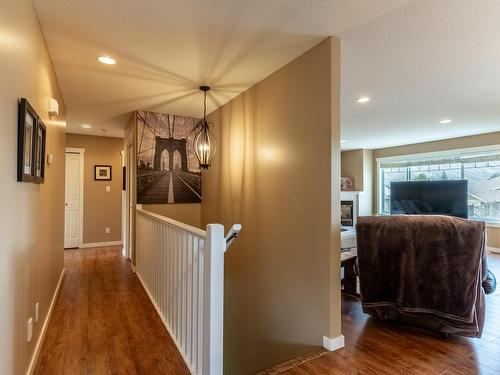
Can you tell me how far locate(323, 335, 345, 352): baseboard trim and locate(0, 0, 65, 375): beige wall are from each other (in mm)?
1914

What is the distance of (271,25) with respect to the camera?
2064 millimetres

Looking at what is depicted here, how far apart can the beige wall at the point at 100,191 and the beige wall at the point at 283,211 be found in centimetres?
345

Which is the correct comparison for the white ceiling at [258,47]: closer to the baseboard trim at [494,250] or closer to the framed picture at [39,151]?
the framed picture at [39,151]

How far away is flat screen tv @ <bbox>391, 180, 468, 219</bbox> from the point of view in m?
6.22

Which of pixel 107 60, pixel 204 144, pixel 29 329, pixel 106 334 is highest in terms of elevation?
pixel 107 60

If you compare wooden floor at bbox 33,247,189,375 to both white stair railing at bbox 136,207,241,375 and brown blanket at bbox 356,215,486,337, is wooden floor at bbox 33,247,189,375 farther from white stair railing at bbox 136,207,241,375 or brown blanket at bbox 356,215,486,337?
brown blanket at bbox 356,215,486,337

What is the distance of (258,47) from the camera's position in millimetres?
2383

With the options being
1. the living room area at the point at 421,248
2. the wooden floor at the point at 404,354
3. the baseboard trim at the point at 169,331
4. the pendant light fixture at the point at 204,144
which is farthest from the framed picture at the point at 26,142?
the living room area at the point at 421,248

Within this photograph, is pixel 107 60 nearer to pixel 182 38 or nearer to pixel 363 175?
pixel 182 38

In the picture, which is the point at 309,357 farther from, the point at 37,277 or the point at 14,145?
the point at 14,145

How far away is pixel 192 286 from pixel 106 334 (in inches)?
44.1

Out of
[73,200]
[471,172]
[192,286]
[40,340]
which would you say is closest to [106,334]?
[40,340]

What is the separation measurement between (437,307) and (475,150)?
210 inches

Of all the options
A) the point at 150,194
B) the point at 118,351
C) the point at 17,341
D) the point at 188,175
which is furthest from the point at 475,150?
the point at 17,341
